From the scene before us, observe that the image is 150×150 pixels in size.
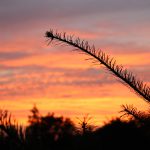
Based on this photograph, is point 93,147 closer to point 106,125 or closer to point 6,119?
point 106,125

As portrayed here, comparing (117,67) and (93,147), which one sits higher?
(117,67)

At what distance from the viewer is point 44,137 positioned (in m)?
2.04

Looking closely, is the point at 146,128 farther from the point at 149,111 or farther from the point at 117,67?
the point at 117,67

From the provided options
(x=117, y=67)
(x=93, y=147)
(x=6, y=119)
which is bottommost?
(x=93, y=147)

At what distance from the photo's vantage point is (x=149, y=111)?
2111 millimetres

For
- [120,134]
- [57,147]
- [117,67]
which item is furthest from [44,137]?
[117,67]

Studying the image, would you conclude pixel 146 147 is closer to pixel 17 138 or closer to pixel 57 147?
pixel 57 147

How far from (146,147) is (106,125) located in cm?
40

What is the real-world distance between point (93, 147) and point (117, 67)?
0.48m

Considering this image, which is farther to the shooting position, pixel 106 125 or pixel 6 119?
pixel 106 125

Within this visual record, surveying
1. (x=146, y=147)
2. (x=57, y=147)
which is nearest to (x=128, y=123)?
(x=146, y=147)

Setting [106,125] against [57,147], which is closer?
[57,147]

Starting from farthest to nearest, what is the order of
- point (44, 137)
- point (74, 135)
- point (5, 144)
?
1. point (74, 135)
2. point (44, 137)
3. point (5, 144)

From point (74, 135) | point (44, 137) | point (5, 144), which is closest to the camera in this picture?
point (5, 144)
